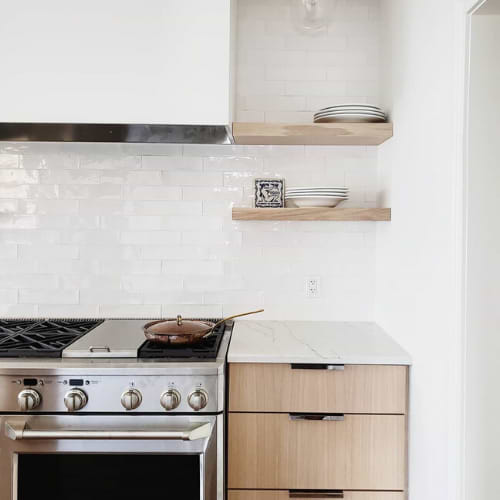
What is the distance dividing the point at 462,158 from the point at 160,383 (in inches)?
45.4

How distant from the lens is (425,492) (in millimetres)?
1582

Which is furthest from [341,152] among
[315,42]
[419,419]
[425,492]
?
[425,492]

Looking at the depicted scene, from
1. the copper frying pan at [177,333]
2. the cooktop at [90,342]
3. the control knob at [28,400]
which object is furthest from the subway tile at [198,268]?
the control knob at [28,400]

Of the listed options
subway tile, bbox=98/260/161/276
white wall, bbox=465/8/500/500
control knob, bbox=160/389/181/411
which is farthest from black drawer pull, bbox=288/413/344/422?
subway tile, bbox=98/260/161/276

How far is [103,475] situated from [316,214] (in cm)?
125

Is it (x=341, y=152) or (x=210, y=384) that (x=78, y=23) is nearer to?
(x=341, y=152)

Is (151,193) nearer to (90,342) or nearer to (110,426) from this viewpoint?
(90,342)

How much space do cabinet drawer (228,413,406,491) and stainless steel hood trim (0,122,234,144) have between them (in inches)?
42.1

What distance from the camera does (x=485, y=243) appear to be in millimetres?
1313

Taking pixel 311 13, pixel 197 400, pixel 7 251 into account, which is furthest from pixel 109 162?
pixel 197 400

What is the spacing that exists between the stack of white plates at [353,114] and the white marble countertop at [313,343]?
0.90 m

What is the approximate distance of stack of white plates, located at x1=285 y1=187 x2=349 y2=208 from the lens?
206 cm

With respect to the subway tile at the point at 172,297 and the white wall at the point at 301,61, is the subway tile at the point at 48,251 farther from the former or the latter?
the white wall at the point at 301,61

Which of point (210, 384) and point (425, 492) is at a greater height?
point (210, 384)
